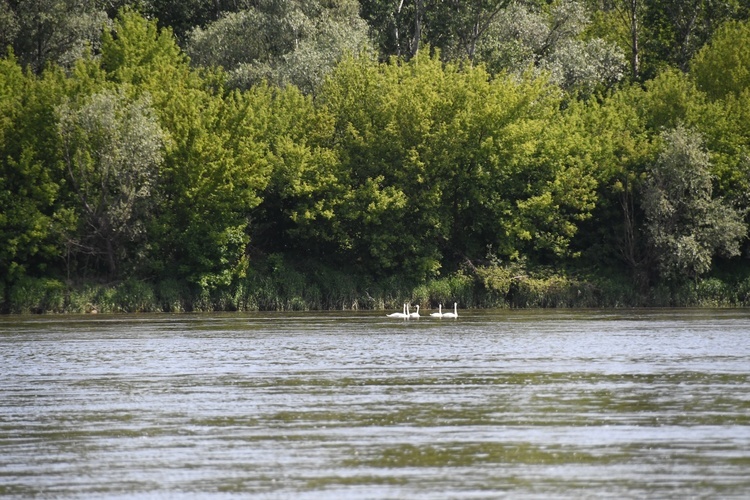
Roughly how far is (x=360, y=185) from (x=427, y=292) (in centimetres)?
775

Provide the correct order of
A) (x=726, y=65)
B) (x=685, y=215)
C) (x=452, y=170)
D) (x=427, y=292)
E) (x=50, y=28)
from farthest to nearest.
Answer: (x=50, y=28) → (x=726, y=65) → (x=452, y=170) → (x=685, y=215) → (x=427, y=292)

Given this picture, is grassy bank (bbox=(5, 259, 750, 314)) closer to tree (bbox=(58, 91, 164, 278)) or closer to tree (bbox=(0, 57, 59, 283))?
tree (bbox=(0, 57, 59, 283))

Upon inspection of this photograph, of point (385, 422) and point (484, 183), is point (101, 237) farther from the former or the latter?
point (385, 422)

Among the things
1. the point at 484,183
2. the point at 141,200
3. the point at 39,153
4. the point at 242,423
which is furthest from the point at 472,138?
the point at 242,423

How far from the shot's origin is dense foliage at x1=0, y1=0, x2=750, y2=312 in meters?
68.6

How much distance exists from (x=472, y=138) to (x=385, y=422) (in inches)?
2043

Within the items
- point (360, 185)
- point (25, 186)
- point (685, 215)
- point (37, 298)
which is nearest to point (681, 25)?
point (685, 215)

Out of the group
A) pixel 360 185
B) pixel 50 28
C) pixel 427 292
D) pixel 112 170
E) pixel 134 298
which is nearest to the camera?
pixel 134 298

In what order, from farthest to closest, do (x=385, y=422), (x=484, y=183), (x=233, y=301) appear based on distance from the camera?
(x=484, y=183) → (x=233, y=301) → (x=385, y=422)

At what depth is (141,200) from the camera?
69.3 meters

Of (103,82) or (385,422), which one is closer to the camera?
(385,422)

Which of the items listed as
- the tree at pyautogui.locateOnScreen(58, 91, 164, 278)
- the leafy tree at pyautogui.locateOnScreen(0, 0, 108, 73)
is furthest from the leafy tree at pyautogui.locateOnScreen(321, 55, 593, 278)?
the leafy tree at pyautogui.locateOnScreen(0, 0, 108, 73)

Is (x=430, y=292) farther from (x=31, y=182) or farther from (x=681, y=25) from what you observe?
(x=681, y=25)

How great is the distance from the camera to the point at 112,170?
68.1 m
